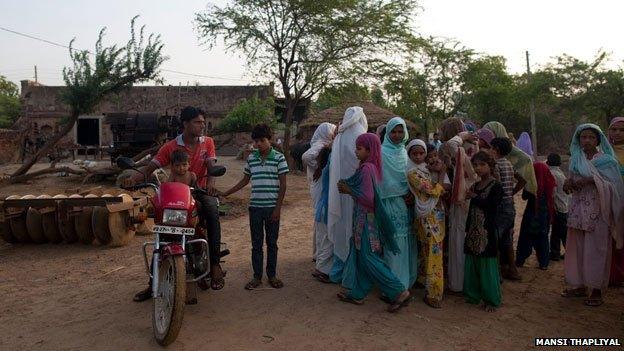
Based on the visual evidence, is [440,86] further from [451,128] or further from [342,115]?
[451,128]

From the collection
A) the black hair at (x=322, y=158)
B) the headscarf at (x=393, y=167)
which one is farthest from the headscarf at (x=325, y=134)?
the headscarf at (x=393, y=167)

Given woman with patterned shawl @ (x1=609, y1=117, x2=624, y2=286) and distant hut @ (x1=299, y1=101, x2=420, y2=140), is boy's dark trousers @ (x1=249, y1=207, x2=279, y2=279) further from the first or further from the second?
distant hut @ (x1=299, y1=101, x2=420, y2=140)

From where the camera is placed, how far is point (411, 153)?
4.36 meters

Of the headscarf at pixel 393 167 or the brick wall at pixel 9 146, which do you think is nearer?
the headscarf at pixel 393 167

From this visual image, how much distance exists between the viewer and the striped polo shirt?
4.46 meters

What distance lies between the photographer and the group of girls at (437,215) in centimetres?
409

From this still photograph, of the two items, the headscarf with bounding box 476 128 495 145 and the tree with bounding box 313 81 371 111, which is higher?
the tree with bounding box 313 81 371 111

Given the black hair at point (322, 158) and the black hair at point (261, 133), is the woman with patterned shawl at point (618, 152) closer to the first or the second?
the black hair at point (322, 158)

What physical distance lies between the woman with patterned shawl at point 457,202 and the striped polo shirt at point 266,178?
159 cm

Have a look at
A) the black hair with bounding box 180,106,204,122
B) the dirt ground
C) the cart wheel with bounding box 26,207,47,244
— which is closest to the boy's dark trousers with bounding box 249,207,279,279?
the dirt ground

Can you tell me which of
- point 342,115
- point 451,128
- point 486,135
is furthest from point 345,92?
point 451,128

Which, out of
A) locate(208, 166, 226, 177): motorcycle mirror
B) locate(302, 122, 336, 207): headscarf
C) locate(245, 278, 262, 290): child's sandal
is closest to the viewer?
locate(208, 166, 226, 177): motorcycle mirror

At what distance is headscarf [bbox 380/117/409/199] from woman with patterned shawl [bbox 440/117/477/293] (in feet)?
1.50

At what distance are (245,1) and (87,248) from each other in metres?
14.1
